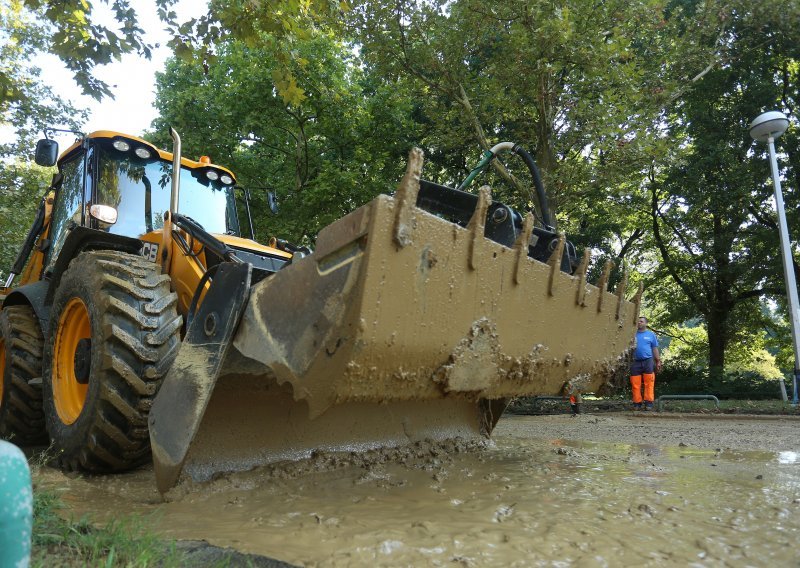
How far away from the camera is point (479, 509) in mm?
2836

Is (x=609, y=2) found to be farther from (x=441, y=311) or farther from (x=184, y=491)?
(x=184, y=491)

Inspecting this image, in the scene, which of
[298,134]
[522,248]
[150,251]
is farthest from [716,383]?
[150,251]

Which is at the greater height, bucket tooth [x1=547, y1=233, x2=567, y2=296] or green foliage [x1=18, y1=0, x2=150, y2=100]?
green foliage [x1=18, y1=0, x2=150, y2=100]

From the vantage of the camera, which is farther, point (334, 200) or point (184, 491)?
point (334, 200)

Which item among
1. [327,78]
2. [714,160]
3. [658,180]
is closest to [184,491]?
[327,78]

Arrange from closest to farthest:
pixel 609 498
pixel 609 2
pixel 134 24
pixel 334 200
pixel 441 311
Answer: pixel 441 311 < pixel 609 498 < pixel 134 24 < pixel 609 2 < pixel 334 200

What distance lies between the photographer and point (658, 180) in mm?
18328

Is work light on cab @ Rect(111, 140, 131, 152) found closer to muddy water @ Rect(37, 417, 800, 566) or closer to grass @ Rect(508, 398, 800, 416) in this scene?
muddy water @ Rect(37, 417, 800, 566)

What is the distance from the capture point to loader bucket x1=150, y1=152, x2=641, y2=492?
99.0 inches

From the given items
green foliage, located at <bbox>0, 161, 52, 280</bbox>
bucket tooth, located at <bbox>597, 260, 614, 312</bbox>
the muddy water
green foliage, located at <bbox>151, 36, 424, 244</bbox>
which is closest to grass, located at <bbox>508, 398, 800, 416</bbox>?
bucket tooth, located at <bbox>597, 260, 614, 312</bbox>

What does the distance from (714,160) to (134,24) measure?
15.4m

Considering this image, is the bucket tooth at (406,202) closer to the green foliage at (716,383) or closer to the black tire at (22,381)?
the black tire at (22,381)

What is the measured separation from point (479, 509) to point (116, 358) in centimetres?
218

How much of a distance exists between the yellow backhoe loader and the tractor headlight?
0.02 metres
